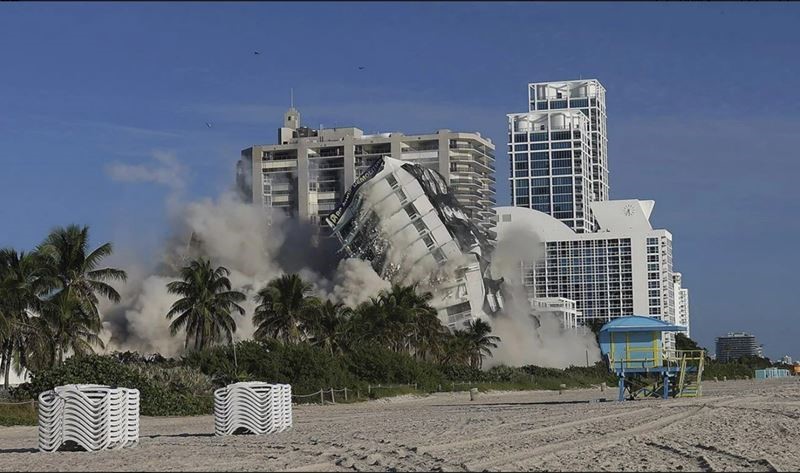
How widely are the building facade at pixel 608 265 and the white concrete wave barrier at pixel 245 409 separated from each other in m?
144

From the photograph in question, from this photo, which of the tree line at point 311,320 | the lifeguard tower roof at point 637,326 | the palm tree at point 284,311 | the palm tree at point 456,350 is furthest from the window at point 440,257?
the lifeguard tower roof at point 637,326

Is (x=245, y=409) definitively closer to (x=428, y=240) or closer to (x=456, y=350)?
(x=456, y=350)

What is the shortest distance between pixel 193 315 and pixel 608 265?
4755 inches

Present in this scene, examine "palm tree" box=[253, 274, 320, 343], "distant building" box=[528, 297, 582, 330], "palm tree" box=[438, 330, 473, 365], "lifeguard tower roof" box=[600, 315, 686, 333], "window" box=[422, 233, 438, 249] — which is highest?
"window" box=[422, 233, 438, 249]

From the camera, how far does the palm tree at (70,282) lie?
4922 cm

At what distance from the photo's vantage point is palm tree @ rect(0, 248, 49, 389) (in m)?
46.3

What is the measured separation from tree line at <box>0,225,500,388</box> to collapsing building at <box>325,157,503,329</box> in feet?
45.2

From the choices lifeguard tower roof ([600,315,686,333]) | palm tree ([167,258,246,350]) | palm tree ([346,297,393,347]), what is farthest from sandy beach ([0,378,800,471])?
palm tree ([346,297,393,347])

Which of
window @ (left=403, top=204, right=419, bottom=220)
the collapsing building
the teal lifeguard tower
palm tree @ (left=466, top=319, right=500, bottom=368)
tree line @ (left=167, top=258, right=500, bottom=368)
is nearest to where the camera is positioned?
the teal lifeguard tower

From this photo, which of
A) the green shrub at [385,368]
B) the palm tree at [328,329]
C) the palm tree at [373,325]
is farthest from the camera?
the palm tree at [373,325]

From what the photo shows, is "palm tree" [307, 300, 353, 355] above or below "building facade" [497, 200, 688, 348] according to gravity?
below

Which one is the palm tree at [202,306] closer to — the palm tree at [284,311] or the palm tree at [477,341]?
the palm tree at [284,311]

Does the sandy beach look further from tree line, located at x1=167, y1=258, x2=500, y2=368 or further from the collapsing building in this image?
the collapsing building

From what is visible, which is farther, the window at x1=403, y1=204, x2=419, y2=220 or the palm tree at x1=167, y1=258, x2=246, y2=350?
the window at x1=403, y1=204, x2=419, y2=220
